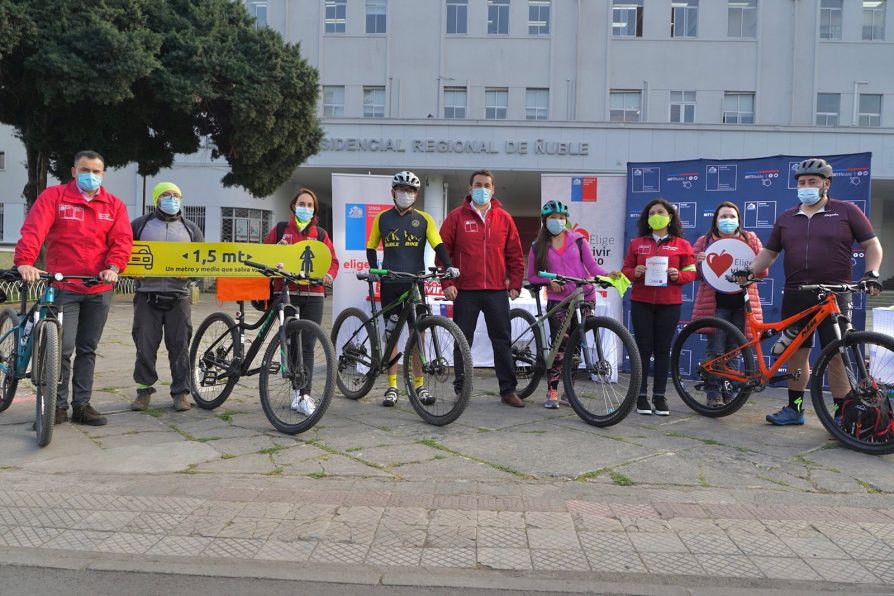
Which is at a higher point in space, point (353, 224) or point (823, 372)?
point (353, 224)

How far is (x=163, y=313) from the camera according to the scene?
19.5 ft

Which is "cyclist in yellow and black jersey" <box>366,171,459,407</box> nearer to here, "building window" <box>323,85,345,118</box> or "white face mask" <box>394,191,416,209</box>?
"white face mask" <box>394,191,416,209</box>

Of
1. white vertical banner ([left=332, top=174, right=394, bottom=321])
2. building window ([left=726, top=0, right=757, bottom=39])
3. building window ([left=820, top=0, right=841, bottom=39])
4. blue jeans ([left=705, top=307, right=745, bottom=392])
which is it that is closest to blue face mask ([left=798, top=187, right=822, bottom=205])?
blue jeans ([left=705, top=307, right=745, bottom=392])

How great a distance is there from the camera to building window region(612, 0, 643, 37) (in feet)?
92.5

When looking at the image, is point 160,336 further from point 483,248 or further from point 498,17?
point 498,17

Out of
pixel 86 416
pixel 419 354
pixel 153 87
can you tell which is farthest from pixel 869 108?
pixel 86 416

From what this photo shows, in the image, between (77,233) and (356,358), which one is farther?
(356,358)

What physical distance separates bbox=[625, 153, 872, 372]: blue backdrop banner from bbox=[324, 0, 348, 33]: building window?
77.8 feet

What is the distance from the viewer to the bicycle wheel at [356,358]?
6220 mm

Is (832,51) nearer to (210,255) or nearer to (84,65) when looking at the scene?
(84,65)

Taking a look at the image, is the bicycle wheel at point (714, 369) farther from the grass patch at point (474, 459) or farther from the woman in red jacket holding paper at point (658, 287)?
the grass patch at point (474, 459)

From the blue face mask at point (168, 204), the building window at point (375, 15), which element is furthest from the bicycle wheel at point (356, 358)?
the building window at point (375, 15)

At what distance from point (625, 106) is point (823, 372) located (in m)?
25.1

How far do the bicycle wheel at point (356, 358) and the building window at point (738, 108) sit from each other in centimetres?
2579
